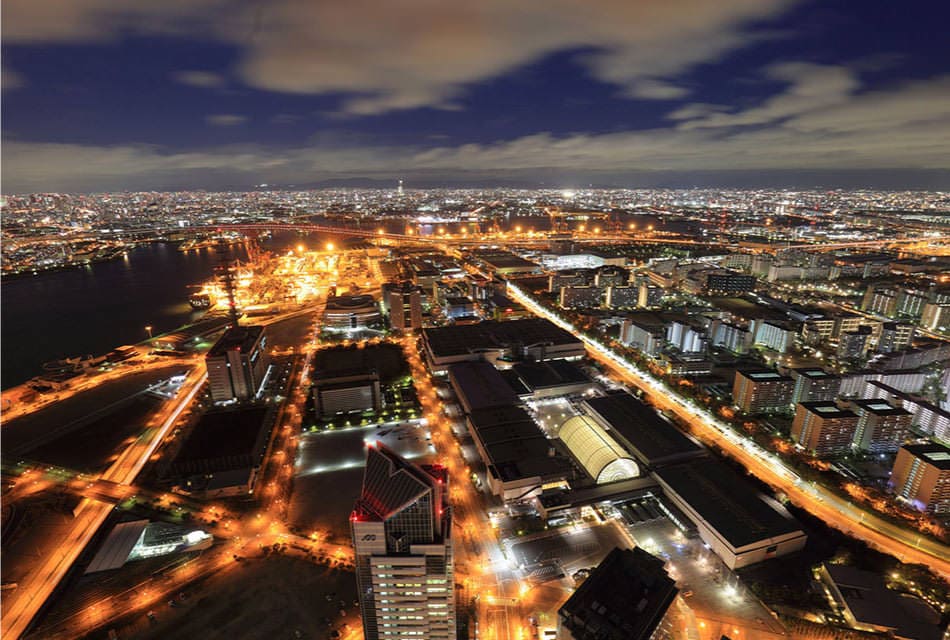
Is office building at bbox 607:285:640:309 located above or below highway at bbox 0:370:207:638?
above

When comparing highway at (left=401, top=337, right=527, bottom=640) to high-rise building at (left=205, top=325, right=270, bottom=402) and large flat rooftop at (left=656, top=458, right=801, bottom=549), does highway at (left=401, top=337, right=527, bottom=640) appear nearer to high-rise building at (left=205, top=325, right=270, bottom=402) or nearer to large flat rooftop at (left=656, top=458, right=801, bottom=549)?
large flat rooftop at (left=656, top=458, right=801, bottom=549)

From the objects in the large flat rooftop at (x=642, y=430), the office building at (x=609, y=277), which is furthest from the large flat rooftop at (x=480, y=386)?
the office building at (x=609, y=277)

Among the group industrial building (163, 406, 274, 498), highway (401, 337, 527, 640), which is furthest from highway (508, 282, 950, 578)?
industrial building (163, 406, 274, 498)

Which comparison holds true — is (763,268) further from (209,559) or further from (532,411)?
(209,559)

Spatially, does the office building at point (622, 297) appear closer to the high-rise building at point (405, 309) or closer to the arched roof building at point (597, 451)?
the high-rise building at point (405, 309)

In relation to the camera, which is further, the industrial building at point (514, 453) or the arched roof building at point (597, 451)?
the arched roof building at point (597, 451)

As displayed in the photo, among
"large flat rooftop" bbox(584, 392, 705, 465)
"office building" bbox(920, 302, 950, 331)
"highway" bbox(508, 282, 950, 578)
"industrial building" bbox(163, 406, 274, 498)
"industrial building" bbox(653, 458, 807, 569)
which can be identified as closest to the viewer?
"industrial building" bbox(653, 458, 807, 569)

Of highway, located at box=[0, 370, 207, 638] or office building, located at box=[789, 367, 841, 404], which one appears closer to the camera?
highway, located at box=[0, 370, 207, 638]

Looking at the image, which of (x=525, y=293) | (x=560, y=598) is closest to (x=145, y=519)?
(x=560, y=598)
